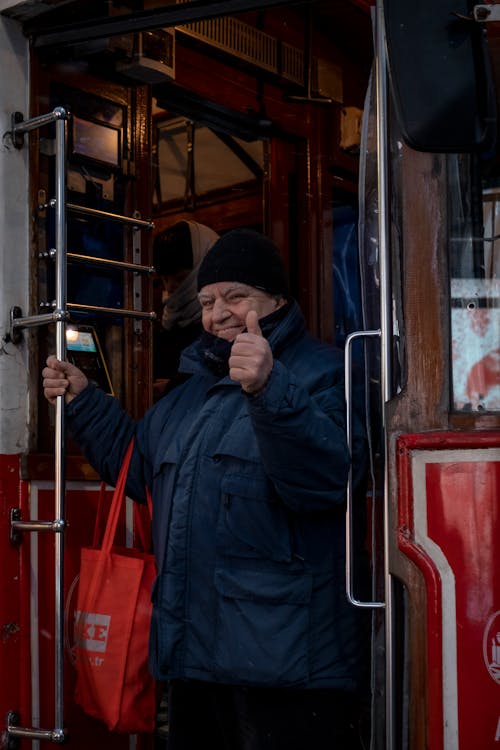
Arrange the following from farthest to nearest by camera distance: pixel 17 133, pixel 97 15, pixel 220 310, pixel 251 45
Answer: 1. pixel 251 45
2. pixel 97 15
3. pixel 17 133
4. pixel 220 310

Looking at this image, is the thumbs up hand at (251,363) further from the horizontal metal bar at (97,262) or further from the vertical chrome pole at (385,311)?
the horizontal metal bar at (97,262)

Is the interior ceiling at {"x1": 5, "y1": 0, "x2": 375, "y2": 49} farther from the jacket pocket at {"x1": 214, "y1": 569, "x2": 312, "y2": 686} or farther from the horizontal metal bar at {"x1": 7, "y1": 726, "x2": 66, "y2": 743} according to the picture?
the horizontal metal bar at {"x1": 7, "y1": 726, "x2": 66, "y2": 743}

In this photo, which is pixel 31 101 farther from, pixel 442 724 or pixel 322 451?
pixel 442 724

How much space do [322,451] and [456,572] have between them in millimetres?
542

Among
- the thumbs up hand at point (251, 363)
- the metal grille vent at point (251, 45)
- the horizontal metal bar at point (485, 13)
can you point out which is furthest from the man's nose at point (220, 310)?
the metal grille vent at point (251, 45)

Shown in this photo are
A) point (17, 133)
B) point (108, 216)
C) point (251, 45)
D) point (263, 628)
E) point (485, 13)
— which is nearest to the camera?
point (485, 13)

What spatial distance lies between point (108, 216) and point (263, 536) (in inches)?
55.5

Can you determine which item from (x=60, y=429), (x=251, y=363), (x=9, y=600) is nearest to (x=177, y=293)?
(x=60, y=429)

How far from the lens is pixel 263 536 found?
252cm

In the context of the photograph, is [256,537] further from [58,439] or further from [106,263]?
[106,263]

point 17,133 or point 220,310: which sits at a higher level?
point 17,133

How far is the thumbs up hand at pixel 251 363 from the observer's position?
2.29m

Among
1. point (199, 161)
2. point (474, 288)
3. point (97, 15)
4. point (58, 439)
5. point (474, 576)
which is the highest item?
point (97, 15)

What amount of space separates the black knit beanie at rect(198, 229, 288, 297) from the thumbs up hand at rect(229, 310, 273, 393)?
0.49m
